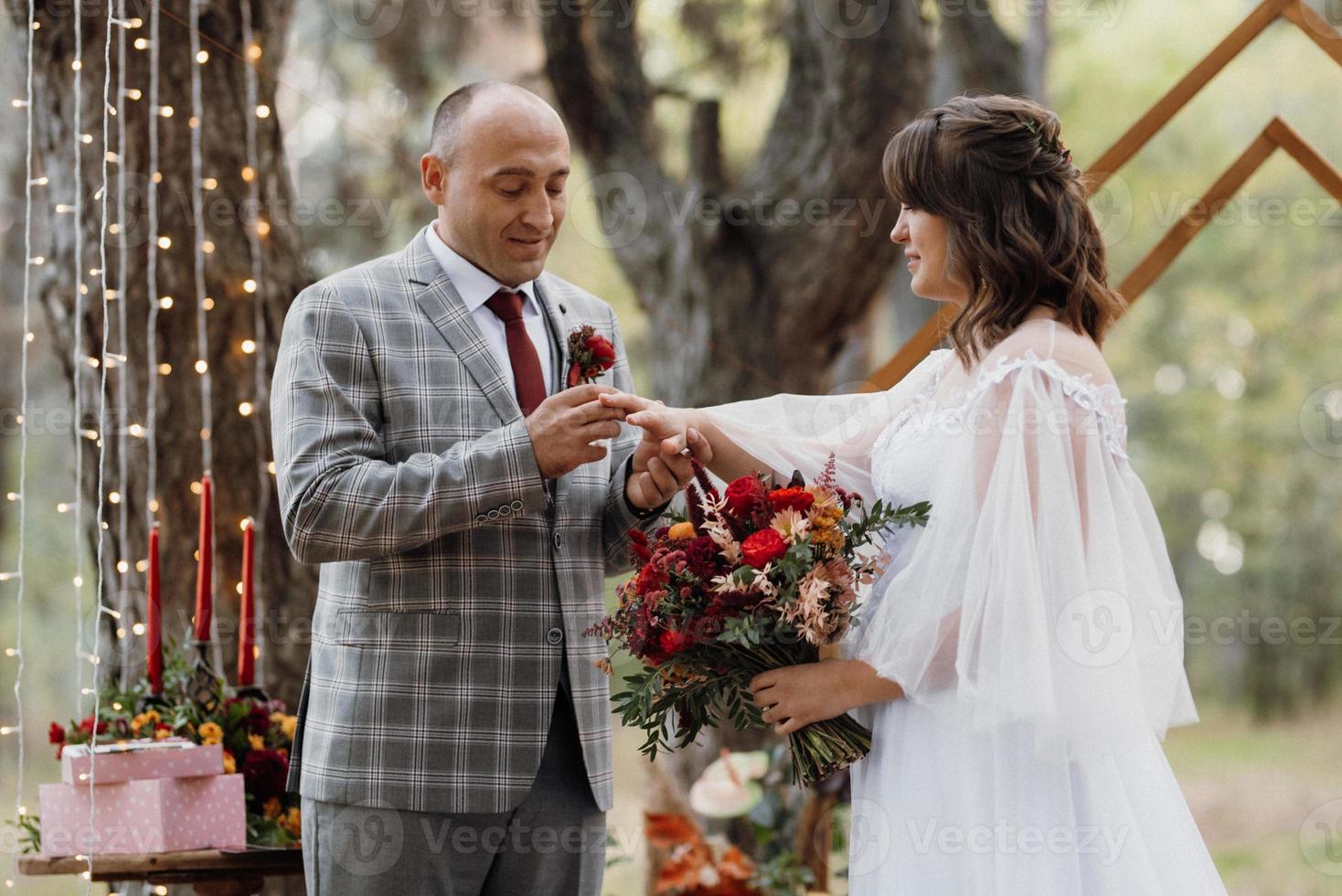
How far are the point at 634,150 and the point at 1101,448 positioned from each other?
4.12m

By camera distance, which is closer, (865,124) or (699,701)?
(699,701)

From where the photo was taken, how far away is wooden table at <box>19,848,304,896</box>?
8.80 ft

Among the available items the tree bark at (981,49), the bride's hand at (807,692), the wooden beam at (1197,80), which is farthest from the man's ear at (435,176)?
the tree bark at (981,49)

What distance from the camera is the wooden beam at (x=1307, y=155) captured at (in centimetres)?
357

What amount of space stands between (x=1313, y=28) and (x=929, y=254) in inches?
71.7

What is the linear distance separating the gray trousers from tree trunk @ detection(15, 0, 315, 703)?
5.13 feet

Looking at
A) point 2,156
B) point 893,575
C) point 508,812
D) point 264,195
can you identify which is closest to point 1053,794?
point 893,575

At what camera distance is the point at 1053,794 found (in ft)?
7.20

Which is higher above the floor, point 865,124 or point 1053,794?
point 865,124

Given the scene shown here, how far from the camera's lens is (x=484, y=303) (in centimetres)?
255

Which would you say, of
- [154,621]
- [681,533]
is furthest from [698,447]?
[154,621]

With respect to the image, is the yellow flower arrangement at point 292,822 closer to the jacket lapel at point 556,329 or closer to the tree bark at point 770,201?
the jacket lapel at point 556,329

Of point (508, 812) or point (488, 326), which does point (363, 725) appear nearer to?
point (508, 812)

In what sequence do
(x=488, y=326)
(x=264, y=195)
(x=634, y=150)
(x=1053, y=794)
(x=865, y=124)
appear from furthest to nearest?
(x=634, y=150) < (x=865, y=124) < (x=264, y=195) < (x=488, y=326) < (x=1053, y=794)
